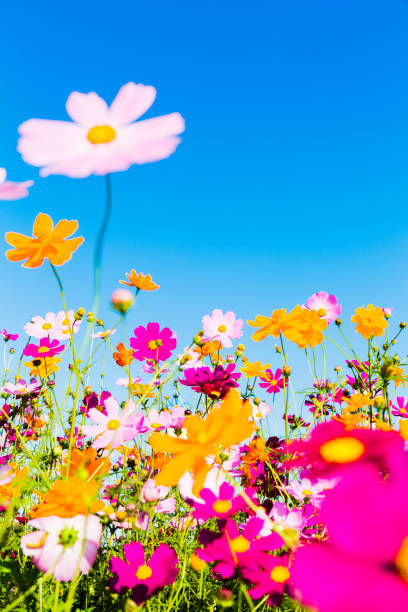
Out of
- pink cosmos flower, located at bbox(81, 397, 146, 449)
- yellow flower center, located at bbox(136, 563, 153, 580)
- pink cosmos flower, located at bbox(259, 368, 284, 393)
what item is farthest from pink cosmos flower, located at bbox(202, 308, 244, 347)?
yellow flower center, located at bbox(136, 563, 153, 580)

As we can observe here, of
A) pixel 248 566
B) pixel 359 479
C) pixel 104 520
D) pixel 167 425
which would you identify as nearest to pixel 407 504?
pixel 359 479

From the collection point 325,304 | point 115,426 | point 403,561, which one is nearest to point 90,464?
point 115,426

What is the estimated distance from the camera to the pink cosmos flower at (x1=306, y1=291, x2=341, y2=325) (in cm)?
131

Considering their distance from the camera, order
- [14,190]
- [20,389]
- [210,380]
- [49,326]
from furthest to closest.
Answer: [49,326], [20,389], [210,380], [14,190]

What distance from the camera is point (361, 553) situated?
0.22 m

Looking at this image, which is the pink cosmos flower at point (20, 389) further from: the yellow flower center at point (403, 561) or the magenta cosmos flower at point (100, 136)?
the yellow flower center at point (403, 561)

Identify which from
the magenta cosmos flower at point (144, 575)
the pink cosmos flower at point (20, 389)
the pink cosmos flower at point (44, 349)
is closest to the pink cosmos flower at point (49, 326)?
the pink cosmos flower at point (44, 349)

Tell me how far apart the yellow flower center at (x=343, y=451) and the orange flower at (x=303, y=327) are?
0.53 m

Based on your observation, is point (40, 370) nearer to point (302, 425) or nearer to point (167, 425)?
point (167, 425)

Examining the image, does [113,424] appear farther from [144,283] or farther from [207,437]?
[207,437]

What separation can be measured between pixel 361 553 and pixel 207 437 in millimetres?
198

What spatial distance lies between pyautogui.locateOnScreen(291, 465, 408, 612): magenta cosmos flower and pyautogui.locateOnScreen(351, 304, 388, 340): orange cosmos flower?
0.95 metres

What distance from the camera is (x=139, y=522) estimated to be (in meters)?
0.89

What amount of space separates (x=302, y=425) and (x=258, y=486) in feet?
1.09
